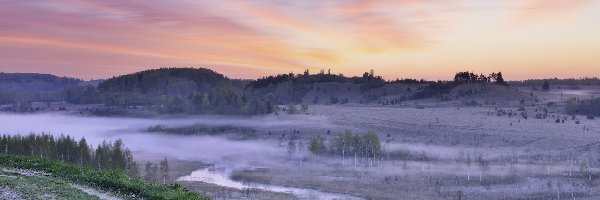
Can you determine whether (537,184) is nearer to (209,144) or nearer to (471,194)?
(471,194)

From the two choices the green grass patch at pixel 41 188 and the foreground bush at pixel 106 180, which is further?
the foreground bush at pixel 106 180

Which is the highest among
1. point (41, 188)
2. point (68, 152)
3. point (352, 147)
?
point (41, 188)

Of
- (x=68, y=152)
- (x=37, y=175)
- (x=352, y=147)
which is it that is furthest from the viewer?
(x=352, y=147)

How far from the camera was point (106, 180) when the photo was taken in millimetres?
38344

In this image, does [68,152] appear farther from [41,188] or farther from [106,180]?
[41,188]

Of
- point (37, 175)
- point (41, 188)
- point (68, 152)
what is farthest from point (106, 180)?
point (68, 152)

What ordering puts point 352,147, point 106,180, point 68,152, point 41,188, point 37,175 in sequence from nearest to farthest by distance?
point 41,188 < point 106,180 < point 37,175 < point 68,152 < point 352,147

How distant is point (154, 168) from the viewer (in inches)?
5207

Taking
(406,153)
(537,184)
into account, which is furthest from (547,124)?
(537,184)

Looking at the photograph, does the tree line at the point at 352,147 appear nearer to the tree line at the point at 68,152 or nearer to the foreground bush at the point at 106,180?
the tree line at the point at 68,152

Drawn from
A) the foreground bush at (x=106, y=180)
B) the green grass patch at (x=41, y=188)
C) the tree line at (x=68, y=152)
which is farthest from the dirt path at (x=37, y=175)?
the tree line at (x=68, y=152)

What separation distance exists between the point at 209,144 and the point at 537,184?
115 metres

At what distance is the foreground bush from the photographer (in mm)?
35541

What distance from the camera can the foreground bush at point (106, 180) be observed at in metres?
35.5
